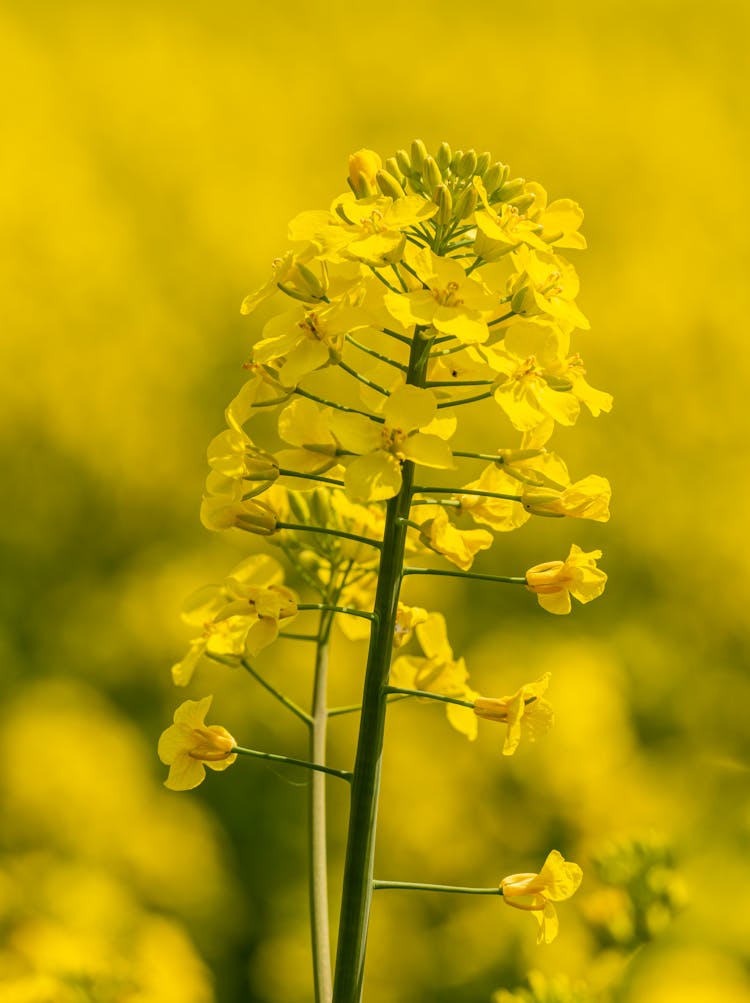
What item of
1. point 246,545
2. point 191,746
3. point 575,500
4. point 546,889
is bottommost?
point 246,545

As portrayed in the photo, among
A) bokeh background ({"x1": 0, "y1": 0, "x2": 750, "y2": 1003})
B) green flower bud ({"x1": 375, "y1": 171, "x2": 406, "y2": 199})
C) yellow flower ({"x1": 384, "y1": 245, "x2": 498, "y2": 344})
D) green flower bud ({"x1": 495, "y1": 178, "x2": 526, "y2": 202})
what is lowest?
bokeh background ({"x1": 0, "y1": 0, "x2": 750, "y2": 1003})

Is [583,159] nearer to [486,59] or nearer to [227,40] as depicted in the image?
[486,59]

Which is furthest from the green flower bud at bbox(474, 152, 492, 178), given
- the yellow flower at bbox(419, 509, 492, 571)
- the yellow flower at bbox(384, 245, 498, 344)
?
the yellow flower at bbox(419, 509, 492, 571)

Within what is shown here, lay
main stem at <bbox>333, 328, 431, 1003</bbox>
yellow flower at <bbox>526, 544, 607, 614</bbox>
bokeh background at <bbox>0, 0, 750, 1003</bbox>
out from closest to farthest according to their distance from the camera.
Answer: main stem at <bbox>333, 328, 431, 1003</bbox> < yellow flower at <bbox>526, 544, 607, 614</bbox> < bokeh background at <bbox>0, 0, 750, 1003</bbox>

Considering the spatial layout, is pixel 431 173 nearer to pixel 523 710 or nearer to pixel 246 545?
pixel 523 710

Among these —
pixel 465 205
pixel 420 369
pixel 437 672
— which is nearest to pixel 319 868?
pixel 437 672

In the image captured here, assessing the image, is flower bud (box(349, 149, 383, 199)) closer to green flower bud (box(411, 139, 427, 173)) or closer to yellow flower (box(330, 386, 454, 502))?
green flower bud (box(411, 139, 427, 173))

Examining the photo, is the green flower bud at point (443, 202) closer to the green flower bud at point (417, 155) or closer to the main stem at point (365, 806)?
the green flower bud at point (417, 155)
